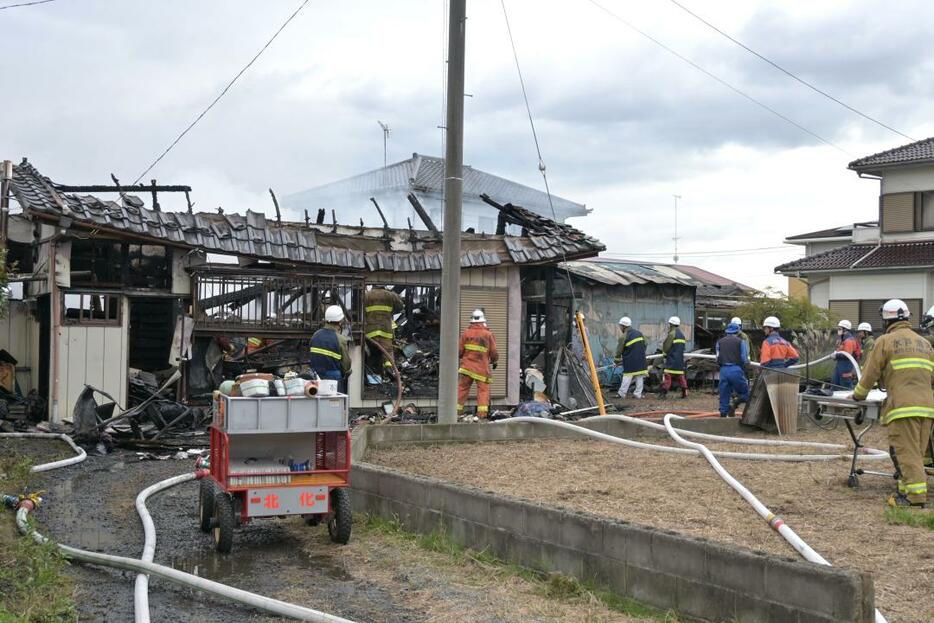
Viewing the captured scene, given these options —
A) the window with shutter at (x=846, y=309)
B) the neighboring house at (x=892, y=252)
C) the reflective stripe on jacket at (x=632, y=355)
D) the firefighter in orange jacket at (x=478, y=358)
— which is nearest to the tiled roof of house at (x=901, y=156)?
the neighboring house at (x=892, y=252)

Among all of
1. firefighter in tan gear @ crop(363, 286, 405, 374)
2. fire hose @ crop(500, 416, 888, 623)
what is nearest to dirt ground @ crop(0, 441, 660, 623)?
fire hose @ crop(500, 416, 888, 623)

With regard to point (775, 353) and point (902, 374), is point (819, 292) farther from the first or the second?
point (902, 374)

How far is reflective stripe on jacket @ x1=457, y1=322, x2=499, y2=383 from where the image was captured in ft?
49.6

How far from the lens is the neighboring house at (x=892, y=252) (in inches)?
1148

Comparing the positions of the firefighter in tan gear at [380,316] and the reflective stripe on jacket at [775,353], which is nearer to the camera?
the reflective stripe on jacket at [775,353]

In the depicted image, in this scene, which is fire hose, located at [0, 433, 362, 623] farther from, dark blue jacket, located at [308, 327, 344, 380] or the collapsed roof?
the collapsed roof

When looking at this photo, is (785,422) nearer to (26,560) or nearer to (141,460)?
(141,460)

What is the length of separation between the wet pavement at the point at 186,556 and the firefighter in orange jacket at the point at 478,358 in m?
5.50

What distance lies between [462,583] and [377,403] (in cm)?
1026

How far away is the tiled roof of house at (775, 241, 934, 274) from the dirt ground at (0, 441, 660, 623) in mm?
25382

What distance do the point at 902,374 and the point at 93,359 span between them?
36.6 feet

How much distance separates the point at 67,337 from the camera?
14.2 metres

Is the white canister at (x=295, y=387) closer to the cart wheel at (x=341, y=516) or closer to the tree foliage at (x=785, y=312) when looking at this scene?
the cart wheel at (x=341, y=516)

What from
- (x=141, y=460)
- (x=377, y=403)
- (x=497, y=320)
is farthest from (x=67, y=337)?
(x=497, y=320)
